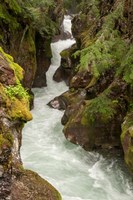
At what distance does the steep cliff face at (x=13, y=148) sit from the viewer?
6.14 meters

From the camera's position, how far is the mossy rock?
6.26 metres

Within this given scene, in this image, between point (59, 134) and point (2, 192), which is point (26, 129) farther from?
point (2, 192)

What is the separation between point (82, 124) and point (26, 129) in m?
3.59

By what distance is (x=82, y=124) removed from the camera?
530 inches

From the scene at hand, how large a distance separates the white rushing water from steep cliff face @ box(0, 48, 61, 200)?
361cm

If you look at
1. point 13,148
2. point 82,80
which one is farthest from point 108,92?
point 13,148

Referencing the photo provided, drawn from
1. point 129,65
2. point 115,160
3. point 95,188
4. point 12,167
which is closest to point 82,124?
point 115,160

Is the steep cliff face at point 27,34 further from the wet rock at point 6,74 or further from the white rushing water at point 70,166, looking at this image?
the wet rock at point 6,74

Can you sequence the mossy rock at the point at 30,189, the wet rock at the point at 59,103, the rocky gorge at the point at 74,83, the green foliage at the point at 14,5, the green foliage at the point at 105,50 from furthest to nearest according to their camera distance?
the wet rock at the point at 59,103 < the green foliage at the point at 14,5 < the green foliage at the point at 105,50 < the rocky gorge at the point at 74,83 < the mossy rock at the point at 30,189

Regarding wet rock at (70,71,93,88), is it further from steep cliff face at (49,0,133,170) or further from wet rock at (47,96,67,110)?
wet rock at (47,96,67,110)

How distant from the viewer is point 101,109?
12.4 meters

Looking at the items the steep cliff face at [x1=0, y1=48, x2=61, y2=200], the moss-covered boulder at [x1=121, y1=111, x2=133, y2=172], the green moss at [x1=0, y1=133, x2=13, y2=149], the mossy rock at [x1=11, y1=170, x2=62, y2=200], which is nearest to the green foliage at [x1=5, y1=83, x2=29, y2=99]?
the steep cliff face at [x1=0, y1=48, x2=61, y2=200]

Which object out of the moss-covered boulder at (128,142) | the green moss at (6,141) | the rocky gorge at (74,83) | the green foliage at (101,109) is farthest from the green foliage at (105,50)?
the green moss at (6,141)

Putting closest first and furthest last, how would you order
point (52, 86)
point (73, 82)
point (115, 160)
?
1. point (115, 160)
2. point (73, 82)
3. point (52, 86)
